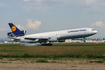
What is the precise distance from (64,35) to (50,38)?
20.0 ft

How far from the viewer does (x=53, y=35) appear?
62.8 metres

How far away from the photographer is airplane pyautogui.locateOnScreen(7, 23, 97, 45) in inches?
2229

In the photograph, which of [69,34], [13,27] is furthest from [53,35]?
[13,27]

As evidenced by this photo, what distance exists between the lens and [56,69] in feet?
41.9

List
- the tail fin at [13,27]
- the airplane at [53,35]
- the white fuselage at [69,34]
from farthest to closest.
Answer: the tail fin at [13,27] < the airplane at [53,35] < the white fuselage at [69,34]

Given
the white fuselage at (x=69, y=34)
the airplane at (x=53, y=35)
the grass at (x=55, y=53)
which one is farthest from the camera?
the airplane at (x=53, y=35)

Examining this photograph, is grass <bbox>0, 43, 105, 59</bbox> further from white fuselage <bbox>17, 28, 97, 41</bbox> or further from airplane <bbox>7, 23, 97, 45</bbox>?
airplane <bbox>7, 23, 97, 45</bbox>

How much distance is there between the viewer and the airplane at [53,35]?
5662cm

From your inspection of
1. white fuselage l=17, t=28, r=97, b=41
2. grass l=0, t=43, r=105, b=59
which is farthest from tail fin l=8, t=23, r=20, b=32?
grass l=0, t=43, r=105, b=59

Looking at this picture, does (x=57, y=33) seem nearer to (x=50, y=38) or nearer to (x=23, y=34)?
(x=50, y=38)

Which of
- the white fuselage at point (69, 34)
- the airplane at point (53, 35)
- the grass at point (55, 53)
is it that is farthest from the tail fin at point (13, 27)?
the grass at point (55, 53)

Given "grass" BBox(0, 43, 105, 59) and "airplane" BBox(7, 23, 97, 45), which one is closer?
"grass" BBox(0, 43, 105, 59)

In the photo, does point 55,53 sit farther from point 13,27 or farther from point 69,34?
point 13,27

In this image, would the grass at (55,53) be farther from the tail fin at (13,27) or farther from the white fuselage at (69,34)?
the tail fin at (13,27)
